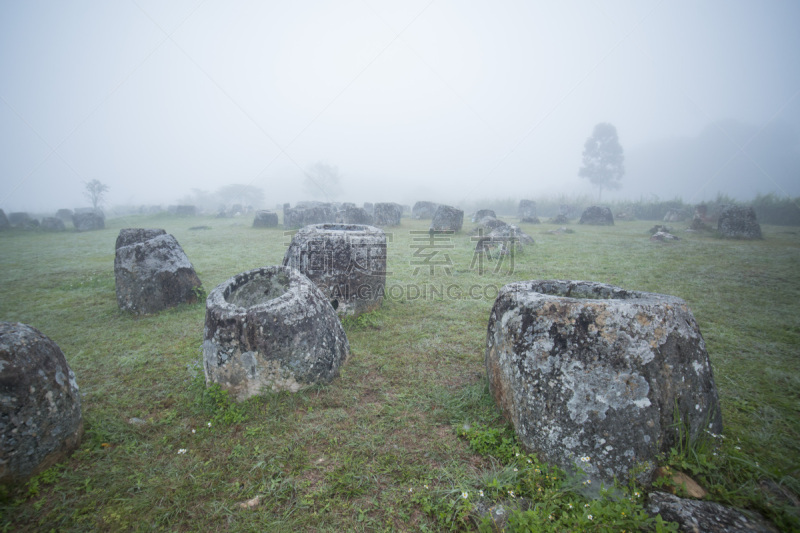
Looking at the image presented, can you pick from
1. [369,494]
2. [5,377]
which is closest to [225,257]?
[5,377]

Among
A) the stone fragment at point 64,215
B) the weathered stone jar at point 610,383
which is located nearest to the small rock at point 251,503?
the weathered stone jar at point 610,383

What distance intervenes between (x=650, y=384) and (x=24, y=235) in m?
25.7

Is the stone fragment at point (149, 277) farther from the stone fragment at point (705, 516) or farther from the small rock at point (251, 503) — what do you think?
the stone fragment at point (705, 516)

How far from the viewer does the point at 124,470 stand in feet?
8.66

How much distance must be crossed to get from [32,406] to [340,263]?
3682 mm

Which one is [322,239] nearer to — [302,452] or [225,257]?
[302,452]

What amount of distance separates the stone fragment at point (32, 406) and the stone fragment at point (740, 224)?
19.9 m

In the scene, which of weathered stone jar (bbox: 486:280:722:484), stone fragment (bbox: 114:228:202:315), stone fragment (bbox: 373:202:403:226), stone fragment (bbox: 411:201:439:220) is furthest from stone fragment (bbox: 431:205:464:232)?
weathered stone jar (bbox: 486:280:722:484)

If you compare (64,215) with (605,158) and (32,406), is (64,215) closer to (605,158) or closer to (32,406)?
(32,406)

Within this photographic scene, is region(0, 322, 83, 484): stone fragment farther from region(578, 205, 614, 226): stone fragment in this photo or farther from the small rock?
region(578, 205, 614, 226): stone fragment

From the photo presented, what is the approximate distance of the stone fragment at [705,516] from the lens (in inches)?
73.7

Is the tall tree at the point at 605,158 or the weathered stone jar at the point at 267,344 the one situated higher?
the tall tree at the point at 605,158

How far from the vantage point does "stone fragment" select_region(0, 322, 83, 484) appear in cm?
240

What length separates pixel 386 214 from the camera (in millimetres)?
20328
